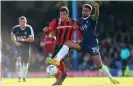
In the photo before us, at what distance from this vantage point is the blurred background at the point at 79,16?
942 inches

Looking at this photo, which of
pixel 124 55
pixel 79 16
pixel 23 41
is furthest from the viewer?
pixel 79 16

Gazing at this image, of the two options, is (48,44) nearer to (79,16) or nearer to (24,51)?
(79,16)

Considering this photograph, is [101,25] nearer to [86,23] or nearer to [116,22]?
[116,22]

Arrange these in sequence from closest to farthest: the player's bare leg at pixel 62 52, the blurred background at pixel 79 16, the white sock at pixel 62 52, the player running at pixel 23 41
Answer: the player's bare leg at pixel 62 52 → the white sock at pixel 62 52 → the player running at pixel 23 41 → the blurred background at pixel 79 16

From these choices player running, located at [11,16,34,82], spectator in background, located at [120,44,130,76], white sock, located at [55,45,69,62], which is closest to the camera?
white sock, located at [55,45,69,62]

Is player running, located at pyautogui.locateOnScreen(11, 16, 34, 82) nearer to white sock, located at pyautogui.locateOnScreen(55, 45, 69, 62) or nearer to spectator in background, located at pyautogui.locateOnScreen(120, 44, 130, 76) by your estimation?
white sock, located at pyautogui.locateOnScreen(55, 45, 69, 62)

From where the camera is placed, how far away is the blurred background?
23938mm

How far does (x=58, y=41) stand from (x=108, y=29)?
1483cm

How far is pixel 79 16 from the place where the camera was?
2548 centimetres

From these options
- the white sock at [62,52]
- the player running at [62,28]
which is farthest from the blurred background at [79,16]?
the white sock at [62,52]

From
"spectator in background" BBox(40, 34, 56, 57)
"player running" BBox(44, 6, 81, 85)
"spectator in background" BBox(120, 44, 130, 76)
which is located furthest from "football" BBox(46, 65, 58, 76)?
"spectator in background" BBox(120, 44, 130, 76)

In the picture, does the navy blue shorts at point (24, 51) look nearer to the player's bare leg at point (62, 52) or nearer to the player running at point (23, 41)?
the player running at point (23, 41)

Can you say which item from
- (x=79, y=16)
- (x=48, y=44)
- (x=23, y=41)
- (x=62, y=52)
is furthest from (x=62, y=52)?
(x=79, y=16)

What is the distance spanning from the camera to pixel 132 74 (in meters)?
22.1
